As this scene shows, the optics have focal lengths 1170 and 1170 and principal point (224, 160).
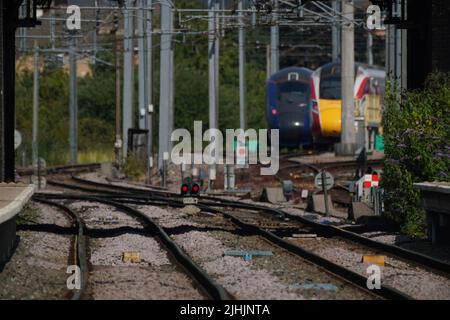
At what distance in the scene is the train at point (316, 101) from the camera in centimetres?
5034

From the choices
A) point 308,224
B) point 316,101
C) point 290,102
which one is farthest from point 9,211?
point 290,102

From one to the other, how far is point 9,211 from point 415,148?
8766 millimetres

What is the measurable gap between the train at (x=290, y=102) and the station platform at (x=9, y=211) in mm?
33981

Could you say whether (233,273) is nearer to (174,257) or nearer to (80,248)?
(174,257)

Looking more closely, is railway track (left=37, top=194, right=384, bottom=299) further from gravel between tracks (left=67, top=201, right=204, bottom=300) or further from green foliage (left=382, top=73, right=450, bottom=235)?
green foliage (left=382, top=73, right=450, bottom=235)

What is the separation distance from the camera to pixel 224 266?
14945 mm

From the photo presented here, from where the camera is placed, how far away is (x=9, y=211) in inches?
550

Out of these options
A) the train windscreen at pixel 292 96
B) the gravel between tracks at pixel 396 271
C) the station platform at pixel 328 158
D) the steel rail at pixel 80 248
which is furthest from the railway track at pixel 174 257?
the train windscreen at pixel 292 96

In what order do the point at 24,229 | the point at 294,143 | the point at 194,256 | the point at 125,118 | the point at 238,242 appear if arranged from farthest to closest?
the point at 294,143
the point at 125,118
the point at 24,229
the point at 238,242
the point at 194,256

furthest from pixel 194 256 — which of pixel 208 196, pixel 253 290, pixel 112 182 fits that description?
pixel 112 182

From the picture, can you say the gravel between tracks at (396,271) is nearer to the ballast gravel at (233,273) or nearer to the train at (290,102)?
the ballast gravel at (233,273)

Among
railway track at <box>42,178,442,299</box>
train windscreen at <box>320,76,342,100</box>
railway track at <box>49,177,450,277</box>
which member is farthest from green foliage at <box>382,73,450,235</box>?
train windscreen at <box>320,76,342,100</box>
